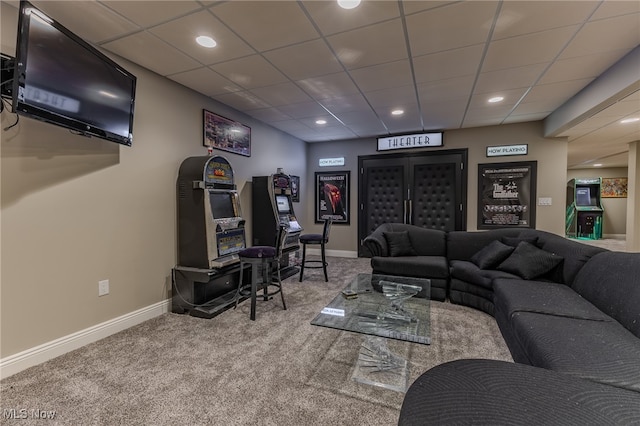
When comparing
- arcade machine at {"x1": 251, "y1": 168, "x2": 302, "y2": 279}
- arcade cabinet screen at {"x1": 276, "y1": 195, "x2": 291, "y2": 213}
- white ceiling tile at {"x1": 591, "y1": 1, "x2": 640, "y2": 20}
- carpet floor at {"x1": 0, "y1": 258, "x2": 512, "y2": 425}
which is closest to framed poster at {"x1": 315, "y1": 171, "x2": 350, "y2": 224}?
arcade cabinet screen at {"x1": 276, "y1": 195, "x2": 291, "y2": 213}

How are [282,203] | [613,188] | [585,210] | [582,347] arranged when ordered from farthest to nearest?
1. [613,188]
2. [585,210]
3. [282,203]
4. [582,347]

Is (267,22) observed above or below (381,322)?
above

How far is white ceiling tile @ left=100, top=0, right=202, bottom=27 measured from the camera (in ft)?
6.27

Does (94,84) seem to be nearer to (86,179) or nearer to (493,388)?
(86,179)

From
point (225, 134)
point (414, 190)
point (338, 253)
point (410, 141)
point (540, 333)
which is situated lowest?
point (338, 253)

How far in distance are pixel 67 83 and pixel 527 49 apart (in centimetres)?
375

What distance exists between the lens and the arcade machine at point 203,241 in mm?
3025

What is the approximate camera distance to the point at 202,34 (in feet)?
7.49

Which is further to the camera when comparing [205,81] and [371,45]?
[205,81]

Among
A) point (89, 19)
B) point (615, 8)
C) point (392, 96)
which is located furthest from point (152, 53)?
point (615, 8)

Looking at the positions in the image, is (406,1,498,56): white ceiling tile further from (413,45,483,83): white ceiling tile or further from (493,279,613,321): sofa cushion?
(493,279,613,321): sofa cushion

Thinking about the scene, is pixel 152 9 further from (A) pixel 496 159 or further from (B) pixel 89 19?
(A) pixel 496 159

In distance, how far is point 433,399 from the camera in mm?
1060

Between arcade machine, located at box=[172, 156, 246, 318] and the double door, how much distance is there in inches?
134
